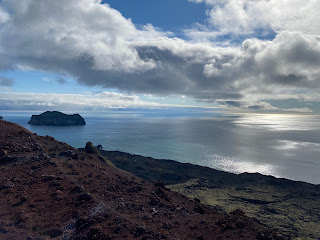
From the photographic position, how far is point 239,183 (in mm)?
78500

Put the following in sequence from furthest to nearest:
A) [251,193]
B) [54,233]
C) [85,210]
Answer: [251,193] < [85,210] < [54,233]

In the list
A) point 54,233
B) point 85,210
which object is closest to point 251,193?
point 85,210

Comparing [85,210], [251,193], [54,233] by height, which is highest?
[85,210]

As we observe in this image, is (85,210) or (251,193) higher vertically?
(85,210)

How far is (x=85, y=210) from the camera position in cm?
2338

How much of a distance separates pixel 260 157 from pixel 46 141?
13127cm

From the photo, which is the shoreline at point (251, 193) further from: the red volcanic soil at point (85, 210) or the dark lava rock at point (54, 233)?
the dark lava rock at point (54, 233)

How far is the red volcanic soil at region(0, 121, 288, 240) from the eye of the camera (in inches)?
806

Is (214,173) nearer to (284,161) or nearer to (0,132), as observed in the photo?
(284,161)

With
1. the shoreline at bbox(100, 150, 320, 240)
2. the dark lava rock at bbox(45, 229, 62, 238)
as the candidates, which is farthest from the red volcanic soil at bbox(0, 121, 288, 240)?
the shoreline at bbox(100, 150, 320, 240)

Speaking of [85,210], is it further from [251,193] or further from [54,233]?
[251,193]

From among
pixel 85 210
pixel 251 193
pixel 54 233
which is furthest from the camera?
pixel 251 193

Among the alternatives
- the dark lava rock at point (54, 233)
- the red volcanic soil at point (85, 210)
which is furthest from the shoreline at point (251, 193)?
the dark lava rock at point (54, 233)

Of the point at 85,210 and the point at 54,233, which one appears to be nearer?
the point at 54,233
